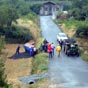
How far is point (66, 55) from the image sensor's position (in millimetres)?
36781

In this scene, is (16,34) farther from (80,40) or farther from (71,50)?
(71,50)

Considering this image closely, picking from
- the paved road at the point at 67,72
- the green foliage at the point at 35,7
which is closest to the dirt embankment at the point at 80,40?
the paved road at the point at 67,72

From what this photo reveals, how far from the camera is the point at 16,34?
163 ft

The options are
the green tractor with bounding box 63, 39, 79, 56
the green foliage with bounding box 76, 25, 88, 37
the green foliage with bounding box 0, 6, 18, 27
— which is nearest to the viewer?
the green tractor with bounding box 63, 39, 79, 56

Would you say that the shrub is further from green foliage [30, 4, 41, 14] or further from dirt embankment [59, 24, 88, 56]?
green foliage [30, 4, 41, 14]

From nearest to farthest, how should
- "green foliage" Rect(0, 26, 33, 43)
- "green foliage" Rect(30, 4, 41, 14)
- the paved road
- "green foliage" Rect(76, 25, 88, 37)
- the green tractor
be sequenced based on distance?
the paved road → the green tractor → "green foliage" Rect(76, 25, 88, 37) → "green foliage" Rect(0, 26, 33, 43) → "green foliage" Rect(30, 4, 41, 14)

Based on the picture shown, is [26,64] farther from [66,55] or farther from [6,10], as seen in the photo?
[6,10]

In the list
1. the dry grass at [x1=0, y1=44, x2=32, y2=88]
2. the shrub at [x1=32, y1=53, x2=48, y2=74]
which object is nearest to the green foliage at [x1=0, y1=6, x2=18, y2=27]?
the dry grass at [x1=0, y1=44, x2=32, y2=88]

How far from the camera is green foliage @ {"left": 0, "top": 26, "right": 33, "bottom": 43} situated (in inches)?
1945

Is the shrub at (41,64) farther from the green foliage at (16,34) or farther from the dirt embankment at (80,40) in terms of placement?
the green foliage at (16,34)

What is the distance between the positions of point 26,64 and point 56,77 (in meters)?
8.45

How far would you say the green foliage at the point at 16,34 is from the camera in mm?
49406

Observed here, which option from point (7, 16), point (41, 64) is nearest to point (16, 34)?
point (7, 16)

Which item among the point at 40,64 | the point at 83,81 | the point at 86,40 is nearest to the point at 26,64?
the point at 40,64
